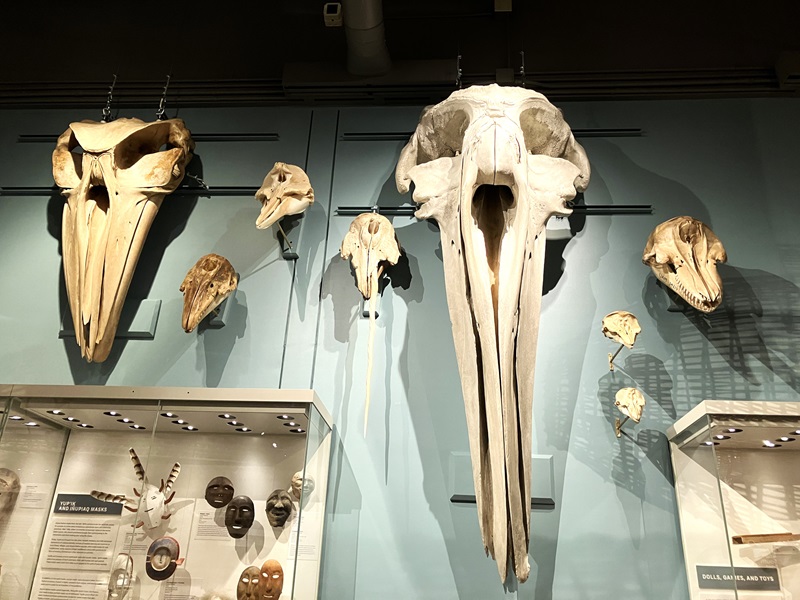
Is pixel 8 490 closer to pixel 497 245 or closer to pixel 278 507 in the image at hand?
pixel 278 507

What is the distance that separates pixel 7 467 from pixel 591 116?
316 centimetres

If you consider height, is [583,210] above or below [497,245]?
above

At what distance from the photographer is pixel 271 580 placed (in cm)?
239

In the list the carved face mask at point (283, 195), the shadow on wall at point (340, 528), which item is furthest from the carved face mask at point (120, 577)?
the carved face mask at point (283, 195)

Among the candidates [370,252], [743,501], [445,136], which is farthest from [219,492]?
[743,501]

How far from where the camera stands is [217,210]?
141 inches

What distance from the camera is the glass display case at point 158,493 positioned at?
2365mm

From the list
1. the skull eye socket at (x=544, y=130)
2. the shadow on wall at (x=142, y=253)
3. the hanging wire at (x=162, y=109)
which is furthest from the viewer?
the hanging wire at (x=162, y=109)

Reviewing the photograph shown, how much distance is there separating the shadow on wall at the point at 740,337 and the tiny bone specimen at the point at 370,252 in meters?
1.22

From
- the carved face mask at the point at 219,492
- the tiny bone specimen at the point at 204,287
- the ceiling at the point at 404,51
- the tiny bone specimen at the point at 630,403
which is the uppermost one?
the ceiling at the point at 404,51

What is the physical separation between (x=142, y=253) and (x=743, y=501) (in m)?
2.89

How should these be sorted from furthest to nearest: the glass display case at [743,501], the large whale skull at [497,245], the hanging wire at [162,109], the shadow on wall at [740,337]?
the hanging wire at [162,109] < the shadow on wall at [740,337] < the glass display case at [743,501] < the large whale skull at [497,245]

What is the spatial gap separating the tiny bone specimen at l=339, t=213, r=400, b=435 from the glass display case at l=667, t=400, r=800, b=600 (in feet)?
4.36

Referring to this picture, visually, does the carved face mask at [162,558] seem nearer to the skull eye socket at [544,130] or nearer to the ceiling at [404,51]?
the skull eye socket at [544,130]
